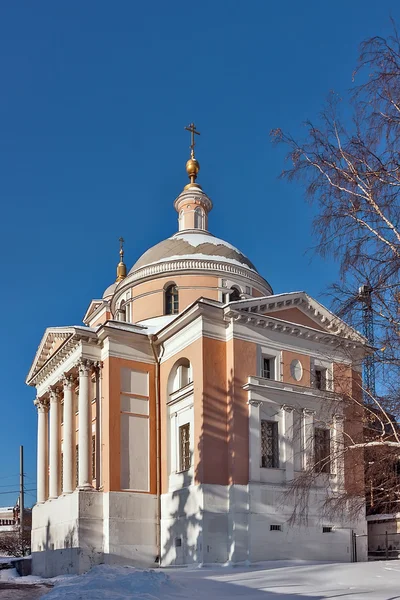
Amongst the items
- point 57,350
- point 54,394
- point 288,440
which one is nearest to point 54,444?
point 54,394

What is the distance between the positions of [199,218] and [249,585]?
22300 millimetres

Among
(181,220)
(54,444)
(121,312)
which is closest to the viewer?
(54,444)

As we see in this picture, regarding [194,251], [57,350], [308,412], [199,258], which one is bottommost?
[308,412]

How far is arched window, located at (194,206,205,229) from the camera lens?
35844 mm

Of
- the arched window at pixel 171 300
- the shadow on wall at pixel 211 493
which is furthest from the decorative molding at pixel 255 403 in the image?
the arched window at pixel 171 300

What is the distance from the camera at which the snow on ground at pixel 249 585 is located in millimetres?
13758

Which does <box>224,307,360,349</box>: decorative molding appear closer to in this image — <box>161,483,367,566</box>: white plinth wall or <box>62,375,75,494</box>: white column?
<box>161,483,367,566</box>: white plinth wall

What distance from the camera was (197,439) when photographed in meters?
24.5

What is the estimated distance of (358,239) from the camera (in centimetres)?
1042

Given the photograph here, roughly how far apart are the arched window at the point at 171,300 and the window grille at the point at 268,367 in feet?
19.9

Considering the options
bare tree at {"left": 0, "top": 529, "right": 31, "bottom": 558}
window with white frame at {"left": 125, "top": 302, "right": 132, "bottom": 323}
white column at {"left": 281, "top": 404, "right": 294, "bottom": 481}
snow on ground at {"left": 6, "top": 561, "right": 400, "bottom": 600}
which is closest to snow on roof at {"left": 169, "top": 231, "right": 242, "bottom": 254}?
window with white frame at {"left": 125, "top": 302, "right": 132, "bottom": 323}

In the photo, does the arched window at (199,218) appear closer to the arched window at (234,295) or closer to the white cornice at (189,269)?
the white cornice at (189,269)

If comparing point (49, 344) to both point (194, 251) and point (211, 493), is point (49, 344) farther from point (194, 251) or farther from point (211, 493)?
point (211, 493)

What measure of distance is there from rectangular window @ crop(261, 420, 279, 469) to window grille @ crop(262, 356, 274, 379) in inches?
68.1
